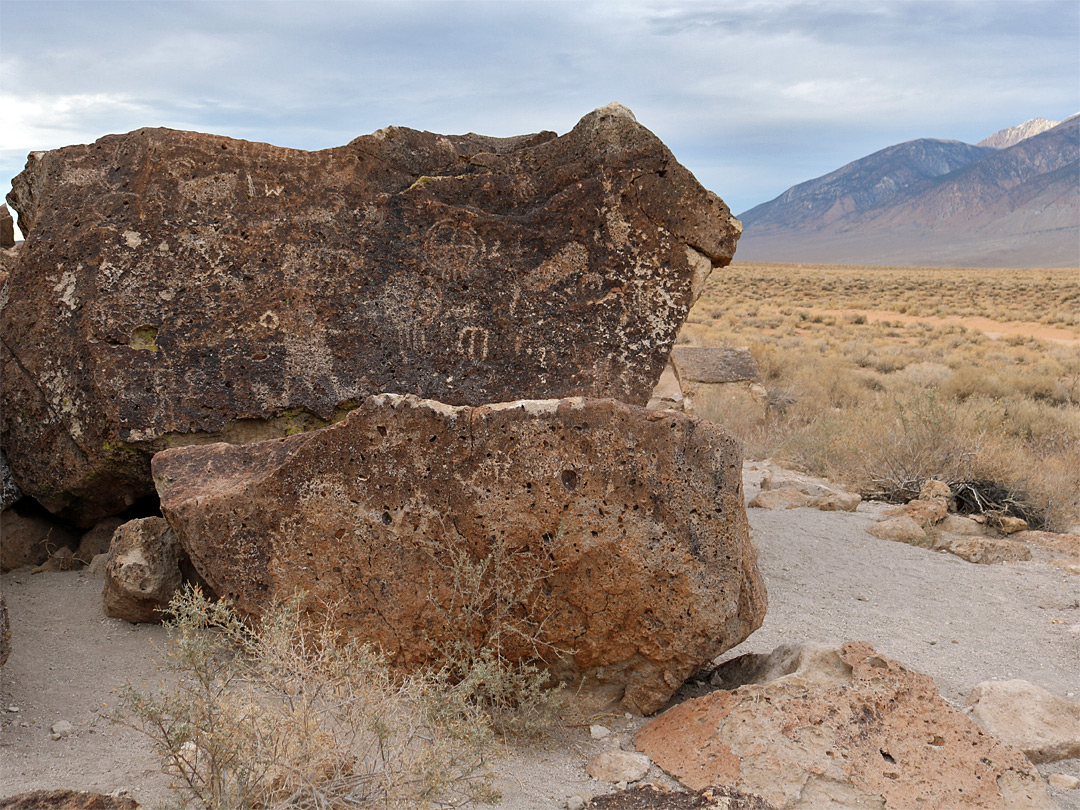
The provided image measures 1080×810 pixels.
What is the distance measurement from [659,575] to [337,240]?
2.37 metres

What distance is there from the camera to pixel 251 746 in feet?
8.16

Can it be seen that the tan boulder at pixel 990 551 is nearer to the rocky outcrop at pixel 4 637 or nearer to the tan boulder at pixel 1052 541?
the tan boulder at pixel 1052 541

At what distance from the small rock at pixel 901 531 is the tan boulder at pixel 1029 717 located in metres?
2.65

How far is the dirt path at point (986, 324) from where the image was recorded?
2344 cm

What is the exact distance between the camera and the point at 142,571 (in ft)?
12.5

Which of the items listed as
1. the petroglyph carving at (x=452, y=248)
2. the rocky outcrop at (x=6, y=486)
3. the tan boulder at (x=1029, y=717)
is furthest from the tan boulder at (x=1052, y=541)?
the rocky outcrop at (x=6, y=486)

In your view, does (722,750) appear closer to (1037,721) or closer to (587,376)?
(1037,721)

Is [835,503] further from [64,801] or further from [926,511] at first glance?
[64,801]

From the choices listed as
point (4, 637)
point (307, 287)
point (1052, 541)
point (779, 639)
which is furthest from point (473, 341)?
point (1052, 541)

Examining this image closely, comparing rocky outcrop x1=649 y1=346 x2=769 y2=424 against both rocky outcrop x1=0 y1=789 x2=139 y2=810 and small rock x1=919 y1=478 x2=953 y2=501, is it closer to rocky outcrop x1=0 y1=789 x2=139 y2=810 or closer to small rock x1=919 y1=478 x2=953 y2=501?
small rock x1=919 y1=478 x2=953 y2=501

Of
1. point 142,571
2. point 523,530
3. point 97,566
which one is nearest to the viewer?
point 523,530

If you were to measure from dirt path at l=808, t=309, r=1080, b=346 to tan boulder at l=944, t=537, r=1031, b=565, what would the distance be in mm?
17957

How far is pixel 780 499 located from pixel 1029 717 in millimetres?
3707

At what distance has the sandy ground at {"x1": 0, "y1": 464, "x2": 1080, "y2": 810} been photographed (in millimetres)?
2840
